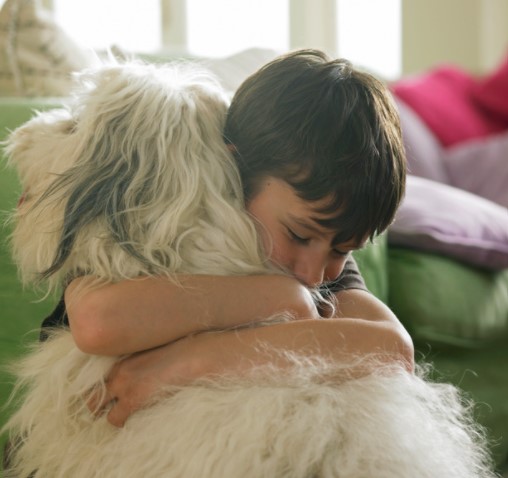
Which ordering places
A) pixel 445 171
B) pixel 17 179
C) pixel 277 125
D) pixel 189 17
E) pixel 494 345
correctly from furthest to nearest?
pixel 189 17, pixel 445 171, pixel 494 345, pixel 17 179, pixel 277 125

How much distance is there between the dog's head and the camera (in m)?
0.92

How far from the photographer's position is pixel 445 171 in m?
2.26

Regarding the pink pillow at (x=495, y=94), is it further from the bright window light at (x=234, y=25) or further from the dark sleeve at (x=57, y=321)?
the dark sleeve at (x=57, y=321)

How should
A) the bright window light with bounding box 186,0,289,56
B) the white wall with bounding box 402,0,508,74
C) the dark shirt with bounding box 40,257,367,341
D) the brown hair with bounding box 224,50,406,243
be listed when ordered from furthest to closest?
1. the white wall with bounding box 402,0,508,74
2. the bright window light with bounding box 186,0,289,56
3. the dark shirt with bounding box 40,257,367,341
4. the brown hair with bounding box 224,50,406,243

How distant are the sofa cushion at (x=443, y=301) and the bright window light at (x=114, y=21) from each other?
1363 mm

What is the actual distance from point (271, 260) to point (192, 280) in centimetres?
10

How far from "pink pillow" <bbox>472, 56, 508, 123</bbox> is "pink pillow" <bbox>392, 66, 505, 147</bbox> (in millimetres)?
15

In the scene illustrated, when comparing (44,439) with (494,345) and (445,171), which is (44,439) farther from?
(445,171)

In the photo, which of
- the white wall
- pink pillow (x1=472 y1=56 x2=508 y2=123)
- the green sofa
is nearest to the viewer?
the green sofa

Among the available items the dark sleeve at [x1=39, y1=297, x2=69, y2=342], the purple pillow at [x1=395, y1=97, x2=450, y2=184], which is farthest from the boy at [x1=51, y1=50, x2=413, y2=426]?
the purple pillow at [x1=395, y1=97, x2=450, y2=184]

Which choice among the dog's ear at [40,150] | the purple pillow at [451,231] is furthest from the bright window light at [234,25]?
the dog's ear at [40,150]

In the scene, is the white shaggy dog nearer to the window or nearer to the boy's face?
the boy's face

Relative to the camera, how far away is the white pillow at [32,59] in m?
1.56

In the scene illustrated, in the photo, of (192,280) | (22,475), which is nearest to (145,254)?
(192,280)
